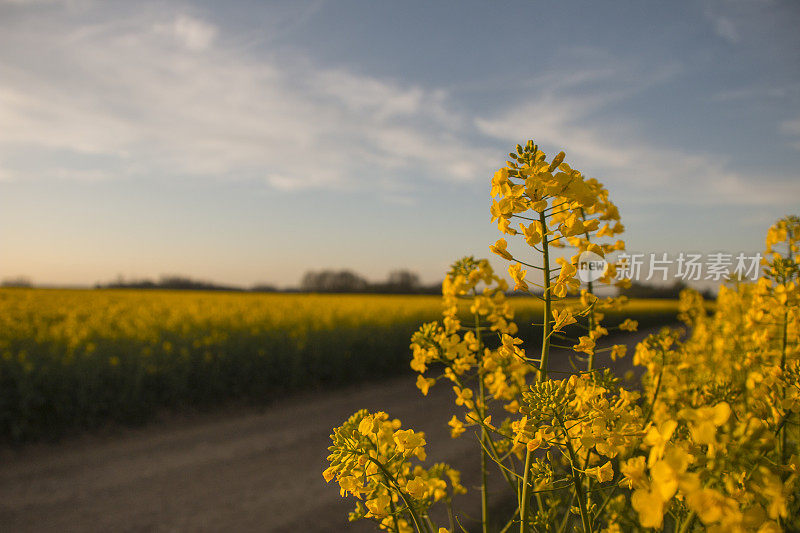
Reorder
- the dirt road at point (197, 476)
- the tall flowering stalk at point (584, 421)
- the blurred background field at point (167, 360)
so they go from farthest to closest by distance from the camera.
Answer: the blurred background field at point (167, 360), the dirt road at point (197, 476), the tall flowering stalk at point (584, 421)

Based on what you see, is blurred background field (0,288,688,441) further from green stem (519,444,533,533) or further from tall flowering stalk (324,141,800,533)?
green stem (519,444,533,533)

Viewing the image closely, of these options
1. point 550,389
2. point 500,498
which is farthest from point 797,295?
point 500,498

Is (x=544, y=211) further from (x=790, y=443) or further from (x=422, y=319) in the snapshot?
(x=422, y=319)

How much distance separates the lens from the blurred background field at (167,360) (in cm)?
634

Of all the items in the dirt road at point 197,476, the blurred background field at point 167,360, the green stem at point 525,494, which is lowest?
the dirt road at point 197,476

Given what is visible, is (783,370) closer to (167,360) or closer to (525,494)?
(525,494)

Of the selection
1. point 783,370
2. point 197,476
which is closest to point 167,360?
point 197,476

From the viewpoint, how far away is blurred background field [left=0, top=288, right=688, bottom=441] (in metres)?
6.34

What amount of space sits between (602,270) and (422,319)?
1081cm

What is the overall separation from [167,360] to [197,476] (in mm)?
2884

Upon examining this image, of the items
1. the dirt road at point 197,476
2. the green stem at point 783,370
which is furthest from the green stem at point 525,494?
the dirt road at point 197,476

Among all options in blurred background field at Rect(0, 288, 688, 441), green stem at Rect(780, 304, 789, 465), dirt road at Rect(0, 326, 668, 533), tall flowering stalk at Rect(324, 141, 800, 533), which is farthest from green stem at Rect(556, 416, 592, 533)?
blurred background field at Rect(0, 288, 688, 441)

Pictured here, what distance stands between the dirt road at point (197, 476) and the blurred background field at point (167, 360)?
1.34 feet

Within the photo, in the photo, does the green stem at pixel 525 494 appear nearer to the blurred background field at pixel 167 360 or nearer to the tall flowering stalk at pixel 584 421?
the tall flowering stalk at pixel 584 421
